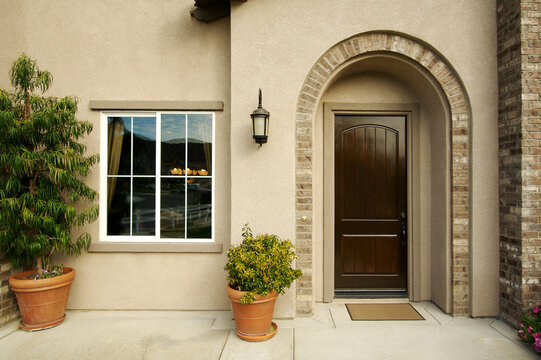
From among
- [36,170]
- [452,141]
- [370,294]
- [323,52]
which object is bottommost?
[370,294]

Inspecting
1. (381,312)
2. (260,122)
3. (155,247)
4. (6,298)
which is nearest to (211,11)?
(260,122)

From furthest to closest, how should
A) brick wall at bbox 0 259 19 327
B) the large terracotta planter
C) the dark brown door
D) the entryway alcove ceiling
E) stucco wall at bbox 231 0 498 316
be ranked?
the dark brown door → the entryway alcove ceiling → stucco wall at bbox 231 0 498 316 → brick wall at bbox 0 259 19 327 → the large terracotta planter

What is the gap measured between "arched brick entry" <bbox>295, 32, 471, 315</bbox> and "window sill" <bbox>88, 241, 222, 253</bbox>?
1.22 meters

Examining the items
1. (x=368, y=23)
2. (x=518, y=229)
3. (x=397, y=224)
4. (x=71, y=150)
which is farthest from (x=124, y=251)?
(x=518, y=229)

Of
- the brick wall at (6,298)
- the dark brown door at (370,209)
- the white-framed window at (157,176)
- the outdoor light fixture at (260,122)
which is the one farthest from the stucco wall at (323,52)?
the brick wall at (6,298)

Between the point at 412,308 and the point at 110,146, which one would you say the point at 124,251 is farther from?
the point at 412,308

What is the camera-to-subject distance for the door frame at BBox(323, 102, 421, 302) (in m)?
4.43

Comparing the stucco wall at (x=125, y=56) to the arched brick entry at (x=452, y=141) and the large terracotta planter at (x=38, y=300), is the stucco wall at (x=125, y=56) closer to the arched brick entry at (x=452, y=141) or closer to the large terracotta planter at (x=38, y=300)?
the large terracotta planter at (x=38, y=300)

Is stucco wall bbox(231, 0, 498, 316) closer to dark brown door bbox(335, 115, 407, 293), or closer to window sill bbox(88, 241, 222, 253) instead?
window sill bbox(88, 241, 222, 253)

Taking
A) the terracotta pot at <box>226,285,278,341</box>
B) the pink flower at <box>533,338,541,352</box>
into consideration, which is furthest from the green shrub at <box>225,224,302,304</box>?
the pink flower at <box>533,338,541,352</box>

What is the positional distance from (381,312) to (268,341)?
162 centimetres

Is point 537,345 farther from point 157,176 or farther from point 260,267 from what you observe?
point 157,176

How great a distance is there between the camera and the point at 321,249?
4445 millimetres

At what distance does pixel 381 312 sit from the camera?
411 centimetres
